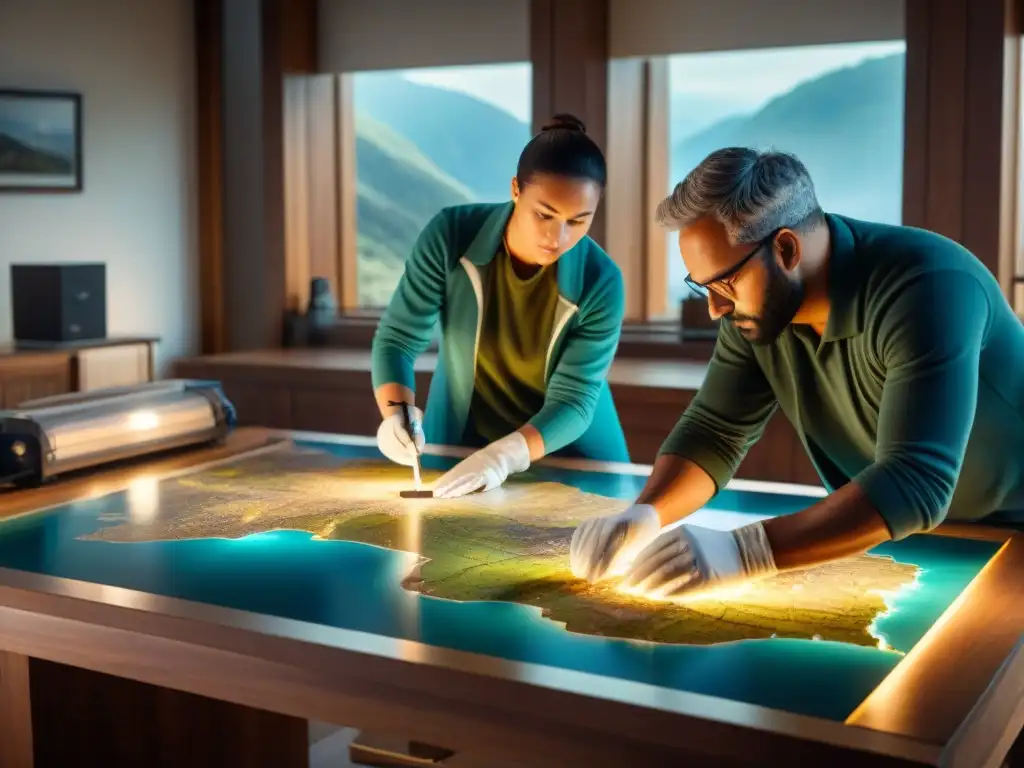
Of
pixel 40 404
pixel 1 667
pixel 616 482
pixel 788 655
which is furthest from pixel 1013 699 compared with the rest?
pixel 40 404

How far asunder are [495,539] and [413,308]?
84cm

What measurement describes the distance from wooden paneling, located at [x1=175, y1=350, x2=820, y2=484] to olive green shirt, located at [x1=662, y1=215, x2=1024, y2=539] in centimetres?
174

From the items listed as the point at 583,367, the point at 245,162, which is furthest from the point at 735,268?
the point at 245,162

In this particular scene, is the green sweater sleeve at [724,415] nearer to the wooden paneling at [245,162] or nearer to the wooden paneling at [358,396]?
the wooden paneling at [358,396]

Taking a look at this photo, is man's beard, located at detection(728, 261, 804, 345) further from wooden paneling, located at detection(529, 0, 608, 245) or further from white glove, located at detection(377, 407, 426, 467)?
wooden paneling, located at detection(529, 0, 608, 245)

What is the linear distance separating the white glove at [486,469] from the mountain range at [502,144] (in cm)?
213

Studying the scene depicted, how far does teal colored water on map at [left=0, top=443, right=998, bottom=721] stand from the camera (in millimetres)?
1402

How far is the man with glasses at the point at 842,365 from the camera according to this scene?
1645 mm

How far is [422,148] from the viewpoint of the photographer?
5488 millimetres

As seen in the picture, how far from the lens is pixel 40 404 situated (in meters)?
2.64

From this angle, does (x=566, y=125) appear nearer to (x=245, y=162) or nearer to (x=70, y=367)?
(x=70, y=367)

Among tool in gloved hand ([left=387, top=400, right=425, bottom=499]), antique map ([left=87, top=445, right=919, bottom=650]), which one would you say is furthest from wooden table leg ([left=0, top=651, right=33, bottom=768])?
tool in gloved hand ([left=387, top=400, right=425, bottom=499])

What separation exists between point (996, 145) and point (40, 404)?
3038 millimetres

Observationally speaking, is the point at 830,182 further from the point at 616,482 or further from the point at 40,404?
the point at 40,404
